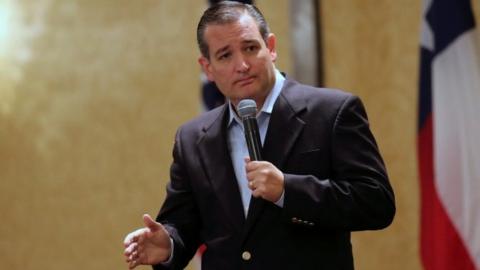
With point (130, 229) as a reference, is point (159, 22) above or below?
above

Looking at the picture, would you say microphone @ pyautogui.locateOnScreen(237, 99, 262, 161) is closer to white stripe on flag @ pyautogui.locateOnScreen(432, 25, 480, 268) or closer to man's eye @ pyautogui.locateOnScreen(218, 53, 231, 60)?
man's eye @ pyautogui.locateOnScreen(218, 53, 231, 60)

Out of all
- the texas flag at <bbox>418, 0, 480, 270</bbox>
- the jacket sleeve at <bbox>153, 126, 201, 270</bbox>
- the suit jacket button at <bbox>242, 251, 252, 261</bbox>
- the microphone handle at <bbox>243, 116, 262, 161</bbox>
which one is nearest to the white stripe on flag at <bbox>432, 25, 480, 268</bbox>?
the texas flag at <bbox>418, 0, 480, 270</bbox>

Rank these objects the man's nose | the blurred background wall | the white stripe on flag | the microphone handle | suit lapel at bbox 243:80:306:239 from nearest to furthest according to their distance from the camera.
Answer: the microphone handle < suit lapel at bbox 243:80:306:239 < the man's nose < the white stripe on flag < the blurred background wall

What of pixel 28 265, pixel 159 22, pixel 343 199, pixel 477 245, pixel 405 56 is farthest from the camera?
pixel 28 265

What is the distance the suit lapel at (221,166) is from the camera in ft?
7.07

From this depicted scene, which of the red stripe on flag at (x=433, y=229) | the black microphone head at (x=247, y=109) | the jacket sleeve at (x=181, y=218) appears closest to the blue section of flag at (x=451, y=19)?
the red stripe on flag at (x=433, y=229)

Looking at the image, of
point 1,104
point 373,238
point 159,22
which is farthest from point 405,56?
point 1,104

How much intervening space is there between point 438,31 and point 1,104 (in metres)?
3.26

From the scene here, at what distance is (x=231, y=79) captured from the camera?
7.34ft

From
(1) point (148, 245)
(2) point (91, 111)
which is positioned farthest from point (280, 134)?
(2) point (91, 111)

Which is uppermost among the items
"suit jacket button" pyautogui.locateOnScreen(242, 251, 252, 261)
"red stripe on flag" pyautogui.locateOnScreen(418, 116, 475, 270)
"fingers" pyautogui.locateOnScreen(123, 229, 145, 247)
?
"fingers" pyautogui.locateOnScreen(123, 229, 145, 247)

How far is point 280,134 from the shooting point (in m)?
2.16

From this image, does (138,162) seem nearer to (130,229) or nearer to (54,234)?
(130,229)

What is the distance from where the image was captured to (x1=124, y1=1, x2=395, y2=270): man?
200cm
